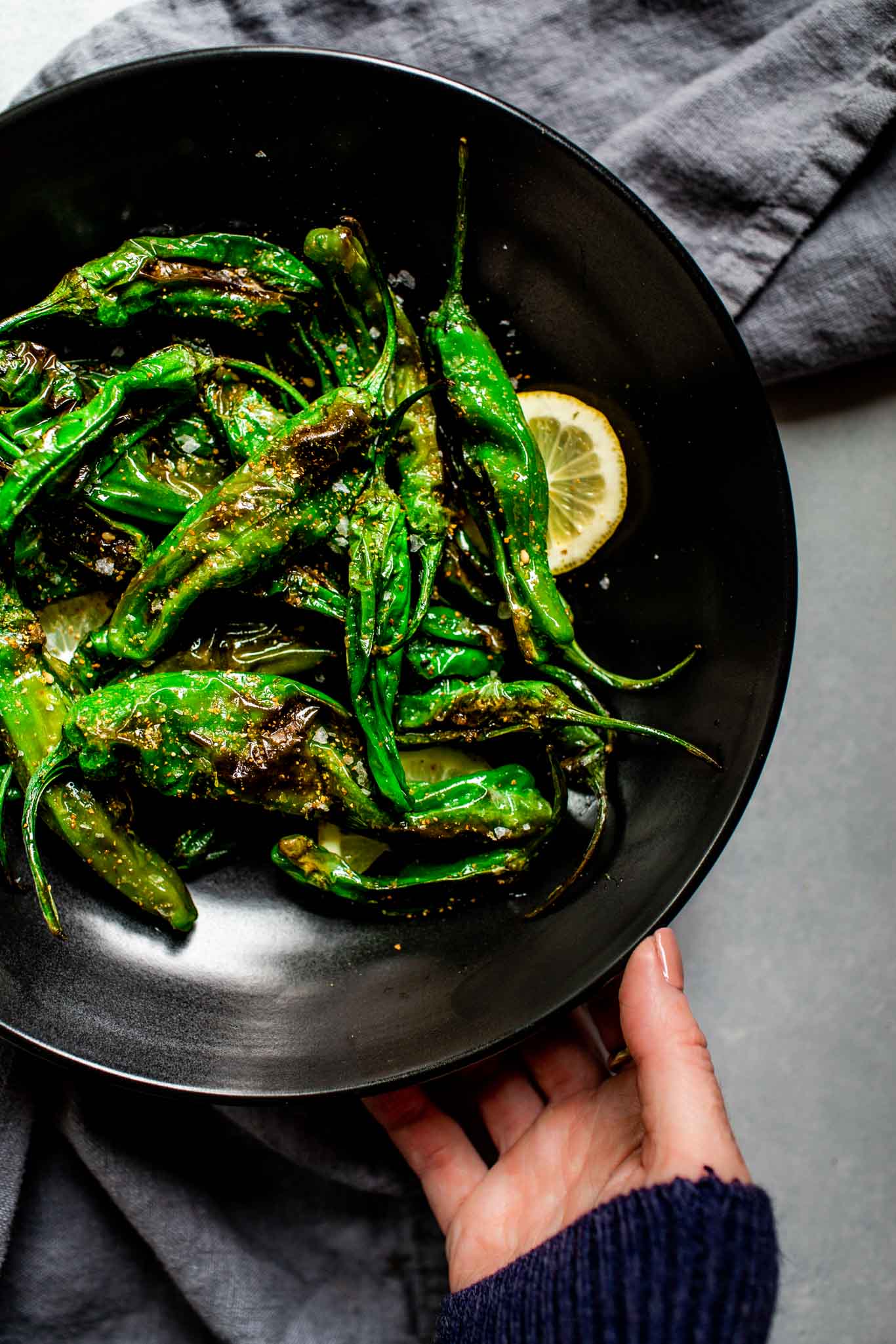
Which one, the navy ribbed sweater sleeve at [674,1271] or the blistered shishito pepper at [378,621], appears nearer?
the navy ribbed sweater sleeve at [674,1271]

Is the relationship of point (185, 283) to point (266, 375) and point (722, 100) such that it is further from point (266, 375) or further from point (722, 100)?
point (722, 100)

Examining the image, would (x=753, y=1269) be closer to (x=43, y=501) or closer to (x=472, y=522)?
(x=472, y=522)

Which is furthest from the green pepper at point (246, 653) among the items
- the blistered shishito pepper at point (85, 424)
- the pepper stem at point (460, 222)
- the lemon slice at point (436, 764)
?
the pepper stem at point (460, 222)

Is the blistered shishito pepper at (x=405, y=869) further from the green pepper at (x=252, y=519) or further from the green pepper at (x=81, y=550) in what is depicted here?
the green pepper at (x=81, y=550)

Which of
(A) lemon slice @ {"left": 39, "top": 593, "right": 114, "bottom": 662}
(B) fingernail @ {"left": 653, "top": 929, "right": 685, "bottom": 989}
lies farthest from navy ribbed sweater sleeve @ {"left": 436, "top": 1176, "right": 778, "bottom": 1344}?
(A) lemon slice @ {"left": 39, "top": 593, "right": 114, "bottom": 662}

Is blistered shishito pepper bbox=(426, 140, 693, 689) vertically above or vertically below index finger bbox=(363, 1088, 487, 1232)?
above

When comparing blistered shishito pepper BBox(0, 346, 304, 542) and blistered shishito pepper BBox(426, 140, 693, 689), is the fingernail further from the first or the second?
blistered shishito pepper BBox(0, 346, 304, 542)
